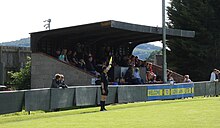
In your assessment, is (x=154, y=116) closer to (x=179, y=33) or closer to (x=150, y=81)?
(x=150, y=81)

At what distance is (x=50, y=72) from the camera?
3019cm

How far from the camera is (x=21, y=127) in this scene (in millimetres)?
13945

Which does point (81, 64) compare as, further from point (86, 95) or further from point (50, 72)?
point (86, 95)

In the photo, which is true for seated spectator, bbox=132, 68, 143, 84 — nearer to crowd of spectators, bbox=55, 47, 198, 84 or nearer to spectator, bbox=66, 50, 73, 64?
crowd of spectators, bbox=55, 47, 198, 84

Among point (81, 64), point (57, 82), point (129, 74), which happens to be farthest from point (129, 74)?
point (57, 82)

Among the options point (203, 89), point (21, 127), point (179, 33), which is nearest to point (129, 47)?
point (179, 33)

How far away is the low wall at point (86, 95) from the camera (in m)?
18.6

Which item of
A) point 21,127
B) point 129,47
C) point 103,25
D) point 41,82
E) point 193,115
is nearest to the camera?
point 21,127

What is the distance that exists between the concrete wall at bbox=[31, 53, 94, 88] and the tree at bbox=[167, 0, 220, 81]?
16254 millimetres

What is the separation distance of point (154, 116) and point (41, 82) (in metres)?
15.1

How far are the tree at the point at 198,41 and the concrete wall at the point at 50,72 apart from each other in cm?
1625

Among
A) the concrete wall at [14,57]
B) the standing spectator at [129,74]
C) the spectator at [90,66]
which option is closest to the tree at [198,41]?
the concrete wall at [14,57]

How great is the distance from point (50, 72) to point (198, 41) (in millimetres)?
18052

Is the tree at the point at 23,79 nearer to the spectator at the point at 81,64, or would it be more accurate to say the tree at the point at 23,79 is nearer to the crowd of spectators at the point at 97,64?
the crowd of spectators at the point at 97,64
